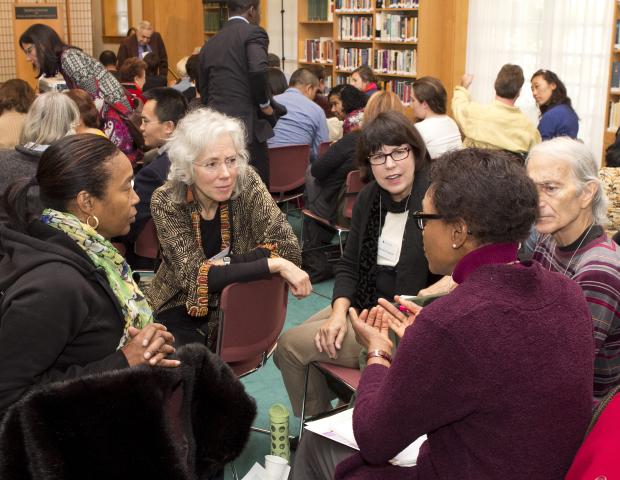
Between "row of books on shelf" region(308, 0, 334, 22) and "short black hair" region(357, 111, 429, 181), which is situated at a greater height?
"row of books on shelf" region(308, 0, 334, 22)

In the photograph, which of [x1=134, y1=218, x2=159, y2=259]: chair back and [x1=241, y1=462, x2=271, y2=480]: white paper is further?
[x1=134, y1=218, x2=159, y2=259]: chair back

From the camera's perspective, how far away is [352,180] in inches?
188

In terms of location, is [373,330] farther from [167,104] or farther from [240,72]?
[240,72]

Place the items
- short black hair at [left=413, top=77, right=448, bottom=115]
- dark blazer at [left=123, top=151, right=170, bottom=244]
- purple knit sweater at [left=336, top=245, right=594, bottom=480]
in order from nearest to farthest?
1. purple knit sweater at [left=336, top=245, right=594, bottom=480]
2. dark blazer at [left=123, top=151, right=170, bottom=244]
3. short black hair at [left=413, top=77, right=448, bottom=115]

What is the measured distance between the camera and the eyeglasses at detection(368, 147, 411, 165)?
2.91 m

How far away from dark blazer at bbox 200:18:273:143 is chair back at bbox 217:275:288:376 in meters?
2.62

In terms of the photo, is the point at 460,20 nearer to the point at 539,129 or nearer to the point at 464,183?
the point at 539,129

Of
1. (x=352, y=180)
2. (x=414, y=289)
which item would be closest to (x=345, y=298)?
(x=414, y=289)

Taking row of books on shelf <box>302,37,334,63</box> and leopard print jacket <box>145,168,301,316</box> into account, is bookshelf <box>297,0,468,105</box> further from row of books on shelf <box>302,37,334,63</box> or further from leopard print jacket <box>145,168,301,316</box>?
leopard print jacket <box>145,168,301,316</box>

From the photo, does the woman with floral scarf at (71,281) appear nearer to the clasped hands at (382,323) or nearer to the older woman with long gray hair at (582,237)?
the clasped hands at (382,323)

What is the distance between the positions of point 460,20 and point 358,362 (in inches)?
234

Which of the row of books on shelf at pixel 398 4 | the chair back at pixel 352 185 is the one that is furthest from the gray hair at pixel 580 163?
the row of books on shelf at pixel 398 4

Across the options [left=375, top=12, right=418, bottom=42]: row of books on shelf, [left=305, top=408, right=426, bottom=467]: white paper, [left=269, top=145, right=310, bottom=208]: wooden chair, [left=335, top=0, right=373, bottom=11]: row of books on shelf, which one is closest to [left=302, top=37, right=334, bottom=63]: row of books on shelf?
[left=335, top=0, right=373, bottom=11]: row of books on shelf

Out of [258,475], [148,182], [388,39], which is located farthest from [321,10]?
[258,475]
